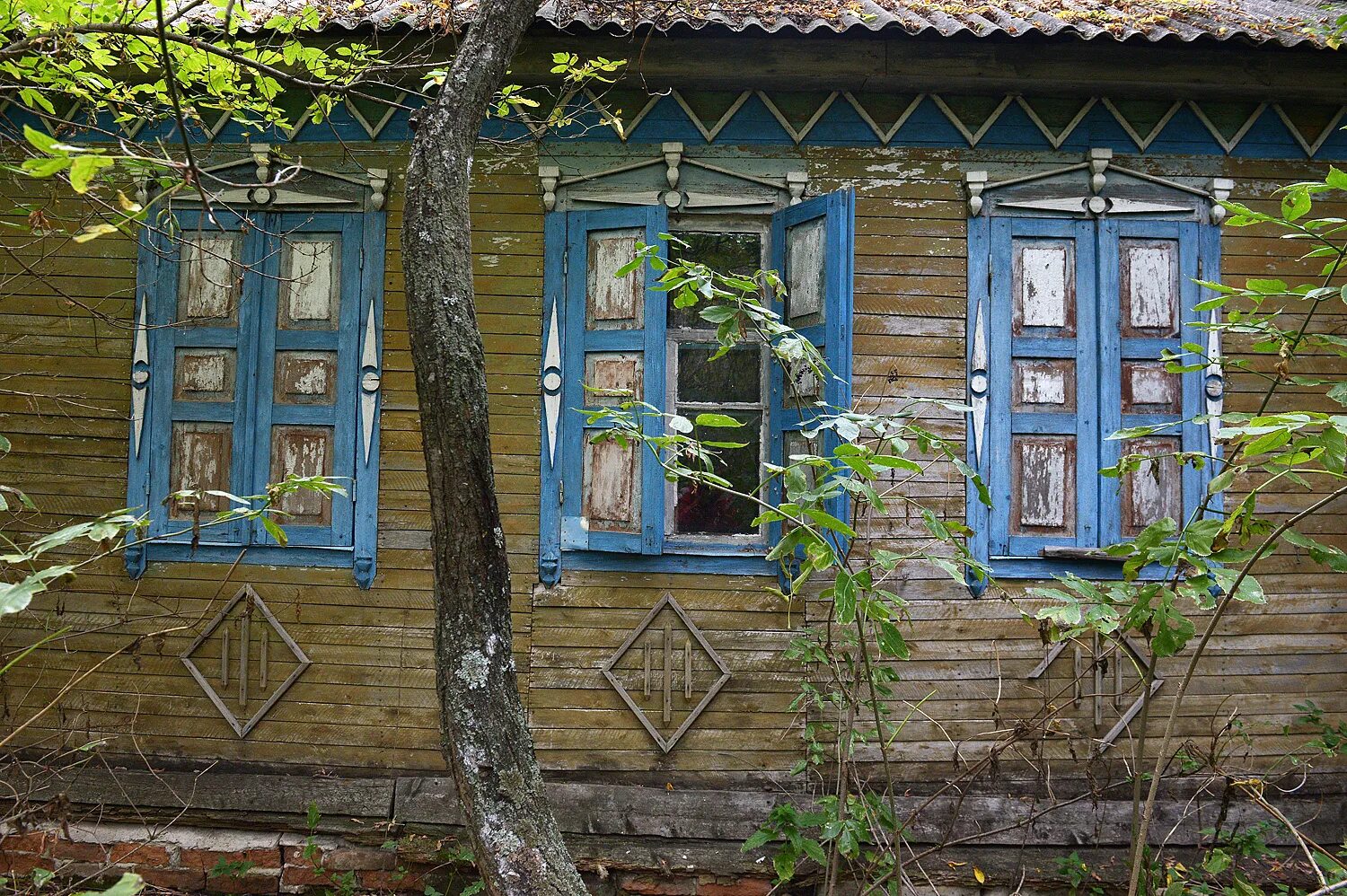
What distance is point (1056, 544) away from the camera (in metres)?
4.58

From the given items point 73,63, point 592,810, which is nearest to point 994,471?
point 592,810

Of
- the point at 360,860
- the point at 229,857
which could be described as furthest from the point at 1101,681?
the point at 229,857

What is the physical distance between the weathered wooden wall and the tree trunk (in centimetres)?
192

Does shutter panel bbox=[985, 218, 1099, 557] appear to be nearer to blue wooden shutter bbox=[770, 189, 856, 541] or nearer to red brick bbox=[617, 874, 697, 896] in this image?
blue wooden shutter bbox=[770, 189, 856, 541]

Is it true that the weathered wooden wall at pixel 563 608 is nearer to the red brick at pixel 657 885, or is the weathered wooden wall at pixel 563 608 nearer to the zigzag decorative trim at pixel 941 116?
the zigzag decorative trim at pixel 941 116

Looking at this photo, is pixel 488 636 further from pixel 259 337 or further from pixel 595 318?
pixel 259 337

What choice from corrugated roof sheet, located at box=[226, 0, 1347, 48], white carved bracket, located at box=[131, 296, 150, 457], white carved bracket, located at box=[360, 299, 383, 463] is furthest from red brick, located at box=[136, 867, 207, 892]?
corrugated roof sheet, located at box=[226, 0, 1347, 48]

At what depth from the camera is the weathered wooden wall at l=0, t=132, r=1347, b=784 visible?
456 centimetres

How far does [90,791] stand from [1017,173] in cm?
568

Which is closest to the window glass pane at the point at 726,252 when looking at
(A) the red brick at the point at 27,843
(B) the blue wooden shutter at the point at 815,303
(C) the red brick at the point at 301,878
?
(B) the blue wooden shutter at the point at 815,303

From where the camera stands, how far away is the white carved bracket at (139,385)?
471 centimetres

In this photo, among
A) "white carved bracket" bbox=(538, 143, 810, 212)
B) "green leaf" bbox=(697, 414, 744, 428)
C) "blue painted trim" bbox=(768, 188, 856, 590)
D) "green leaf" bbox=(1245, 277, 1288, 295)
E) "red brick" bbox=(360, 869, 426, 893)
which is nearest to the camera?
"green leaf" bbox=(1245, 277, 1288, 295)

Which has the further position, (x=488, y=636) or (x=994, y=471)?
(x=994, y=471)

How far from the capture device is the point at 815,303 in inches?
176
